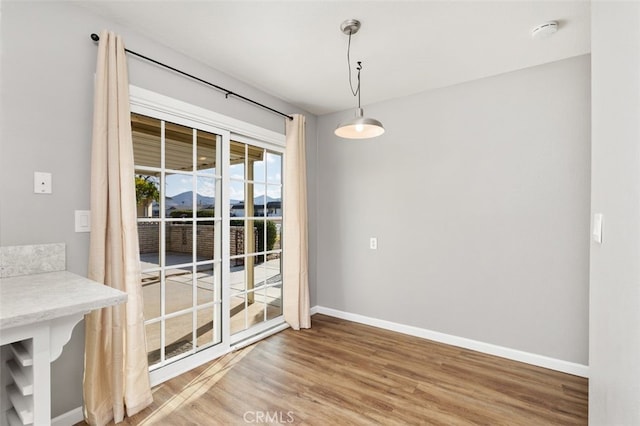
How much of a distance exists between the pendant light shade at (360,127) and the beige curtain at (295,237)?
1167 millimetres

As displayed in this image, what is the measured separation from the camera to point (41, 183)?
170 centimetres

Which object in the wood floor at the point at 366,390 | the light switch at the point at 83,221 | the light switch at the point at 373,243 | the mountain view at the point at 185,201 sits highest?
the mountain view at the point at 185,201

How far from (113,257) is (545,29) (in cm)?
322

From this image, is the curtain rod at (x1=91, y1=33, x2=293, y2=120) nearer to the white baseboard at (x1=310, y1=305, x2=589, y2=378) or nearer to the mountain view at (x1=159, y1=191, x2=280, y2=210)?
the mountain view at (x1=159, y1=191, x2=280, y2=210)

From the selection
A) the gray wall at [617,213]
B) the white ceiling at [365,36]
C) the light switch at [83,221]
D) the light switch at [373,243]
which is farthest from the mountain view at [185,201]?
the gray wall at [617,213]

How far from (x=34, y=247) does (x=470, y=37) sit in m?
3.11

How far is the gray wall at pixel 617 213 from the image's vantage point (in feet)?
2.36

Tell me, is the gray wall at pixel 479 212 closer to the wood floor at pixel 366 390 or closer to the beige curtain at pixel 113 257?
the wood floor at pixel 366 390

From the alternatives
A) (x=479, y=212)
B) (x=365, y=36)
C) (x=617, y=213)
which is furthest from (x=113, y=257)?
(x=479, y=212)

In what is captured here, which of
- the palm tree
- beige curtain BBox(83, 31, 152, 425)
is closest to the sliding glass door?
the palm tree

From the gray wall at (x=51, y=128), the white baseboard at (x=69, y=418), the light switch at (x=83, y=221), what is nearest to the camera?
the gray wall at (x=51, y=128)

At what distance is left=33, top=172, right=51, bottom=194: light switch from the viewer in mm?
1679

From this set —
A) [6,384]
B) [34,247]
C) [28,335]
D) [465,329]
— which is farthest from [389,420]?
[34,247]

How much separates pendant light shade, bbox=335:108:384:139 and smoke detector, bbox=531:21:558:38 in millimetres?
1237
